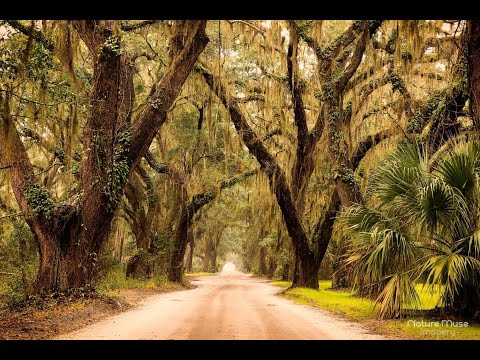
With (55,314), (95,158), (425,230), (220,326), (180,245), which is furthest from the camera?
(180,245)

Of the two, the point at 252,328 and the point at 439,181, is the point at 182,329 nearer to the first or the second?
the point at 252,328

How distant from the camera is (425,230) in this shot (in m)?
7.86

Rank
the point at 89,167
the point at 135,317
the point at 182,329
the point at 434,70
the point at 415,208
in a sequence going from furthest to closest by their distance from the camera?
the point at 434,70 < the point at 89,167 < the point at 135,317 < the point at 415,208 < the point at 182,329

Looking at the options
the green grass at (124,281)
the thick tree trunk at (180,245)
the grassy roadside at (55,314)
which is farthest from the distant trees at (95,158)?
the thick tree trunk at (180,245)

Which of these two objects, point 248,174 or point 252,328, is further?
point 248,174

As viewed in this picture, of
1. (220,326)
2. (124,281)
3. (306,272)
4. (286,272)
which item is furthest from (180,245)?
(220,326)

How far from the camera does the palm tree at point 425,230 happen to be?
7.22m

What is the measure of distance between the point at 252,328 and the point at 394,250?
8.69 feet

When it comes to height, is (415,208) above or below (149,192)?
below

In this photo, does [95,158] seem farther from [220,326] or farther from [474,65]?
[474,65]

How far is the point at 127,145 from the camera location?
10492 mm

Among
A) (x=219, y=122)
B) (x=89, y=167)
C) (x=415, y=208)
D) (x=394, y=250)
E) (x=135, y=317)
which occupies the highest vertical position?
(x=219, y=122)

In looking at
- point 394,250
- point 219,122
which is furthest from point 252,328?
point 219,122

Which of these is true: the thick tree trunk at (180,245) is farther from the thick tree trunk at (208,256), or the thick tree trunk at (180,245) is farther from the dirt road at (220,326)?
the thick tree trunk at (208,256)
